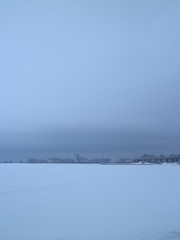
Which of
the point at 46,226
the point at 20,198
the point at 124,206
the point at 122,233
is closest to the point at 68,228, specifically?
the point at 46,226

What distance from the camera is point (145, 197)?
19.8 m

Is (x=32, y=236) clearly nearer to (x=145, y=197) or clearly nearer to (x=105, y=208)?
(x=105, y=208)

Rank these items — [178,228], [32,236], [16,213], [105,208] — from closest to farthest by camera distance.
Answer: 1. [32,236]
2. [178,228]
3. [16,213]
4. [105,208]

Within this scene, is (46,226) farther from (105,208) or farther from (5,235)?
(105,208)

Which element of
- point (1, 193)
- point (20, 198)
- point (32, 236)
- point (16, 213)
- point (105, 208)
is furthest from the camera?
point (1, 193)

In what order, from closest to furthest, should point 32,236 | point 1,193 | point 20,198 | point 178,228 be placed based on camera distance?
point 32,236
point 178,228
point 20,198
point 1,193

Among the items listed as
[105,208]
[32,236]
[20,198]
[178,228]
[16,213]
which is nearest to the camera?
[32,236]

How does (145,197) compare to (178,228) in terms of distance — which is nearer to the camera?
(178,228)

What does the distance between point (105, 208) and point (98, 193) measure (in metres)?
5.94

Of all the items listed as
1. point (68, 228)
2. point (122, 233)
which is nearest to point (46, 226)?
point (68, 228)

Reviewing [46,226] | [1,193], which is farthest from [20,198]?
[46,226]

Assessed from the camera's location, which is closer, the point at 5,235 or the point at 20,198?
A: the point at 5,235

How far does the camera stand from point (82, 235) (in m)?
10.8

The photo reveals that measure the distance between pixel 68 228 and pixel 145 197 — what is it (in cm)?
912
